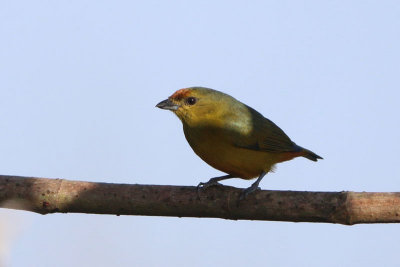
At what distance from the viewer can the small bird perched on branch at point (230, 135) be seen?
5633mm

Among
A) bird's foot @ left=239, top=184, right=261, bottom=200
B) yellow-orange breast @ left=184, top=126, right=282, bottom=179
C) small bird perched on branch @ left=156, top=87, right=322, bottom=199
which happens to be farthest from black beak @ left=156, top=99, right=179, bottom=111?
bird's foot @ left=239, top=184, right=261, bottom=200

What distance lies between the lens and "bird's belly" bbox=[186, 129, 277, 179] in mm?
5578

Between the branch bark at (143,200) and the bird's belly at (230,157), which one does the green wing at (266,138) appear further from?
the branch bark at (143,200)

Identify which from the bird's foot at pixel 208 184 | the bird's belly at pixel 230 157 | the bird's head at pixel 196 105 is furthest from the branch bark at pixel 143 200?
the bird's head at pixel 196 105

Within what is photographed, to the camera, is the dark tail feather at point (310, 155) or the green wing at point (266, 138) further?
the dark tail feather at point (310, 155)

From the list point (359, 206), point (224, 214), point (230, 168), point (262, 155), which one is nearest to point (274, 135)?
point (262, 155)

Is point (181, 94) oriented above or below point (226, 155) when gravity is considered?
above

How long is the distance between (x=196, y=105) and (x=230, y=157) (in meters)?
0.86

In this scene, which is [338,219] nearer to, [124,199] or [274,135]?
[124,199]

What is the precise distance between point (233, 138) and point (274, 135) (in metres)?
0.66

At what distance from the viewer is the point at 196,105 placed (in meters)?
6.21

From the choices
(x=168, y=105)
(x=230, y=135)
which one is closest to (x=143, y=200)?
(x=230, y=135)

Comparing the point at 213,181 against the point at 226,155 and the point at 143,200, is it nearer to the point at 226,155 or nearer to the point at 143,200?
the point at 226,155

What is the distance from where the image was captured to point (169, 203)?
4680 mm
